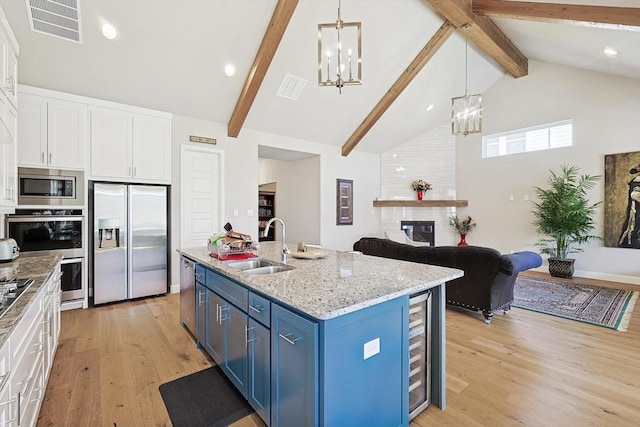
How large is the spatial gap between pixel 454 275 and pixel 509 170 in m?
5.89

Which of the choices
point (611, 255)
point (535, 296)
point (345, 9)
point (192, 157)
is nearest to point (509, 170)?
point (611, 255)

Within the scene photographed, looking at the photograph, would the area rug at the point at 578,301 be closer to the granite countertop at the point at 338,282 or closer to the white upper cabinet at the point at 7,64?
the granite countertop at the point at 338,282

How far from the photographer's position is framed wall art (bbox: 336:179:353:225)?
693cm

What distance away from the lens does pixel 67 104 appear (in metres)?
3.58

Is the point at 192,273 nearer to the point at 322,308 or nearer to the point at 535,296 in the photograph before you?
→ the point at 322,308

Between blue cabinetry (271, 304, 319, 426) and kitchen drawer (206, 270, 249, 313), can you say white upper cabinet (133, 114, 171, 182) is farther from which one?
blue cabinetry (271, 304, 319, 426)

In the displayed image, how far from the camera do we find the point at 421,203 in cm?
734

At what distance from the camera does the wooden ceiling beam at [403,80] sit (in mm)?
4766

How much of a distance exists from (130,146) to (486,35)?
582 centimetres

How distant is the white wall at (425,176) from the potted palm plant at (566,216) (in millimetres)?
1759

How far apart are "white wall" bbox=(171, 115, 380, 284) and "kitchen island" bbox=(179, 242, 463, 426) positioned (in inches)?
125

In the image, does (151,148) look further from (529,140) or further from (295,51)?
(529,140)

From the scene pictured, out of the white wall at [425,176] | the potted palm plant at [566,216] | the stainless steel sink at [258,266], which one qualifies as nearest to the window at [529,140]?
the potted palm plant at [566,216]

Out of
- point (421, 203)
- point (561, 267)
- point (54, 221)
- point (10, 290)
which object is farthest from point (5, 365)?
point (421, 203)
